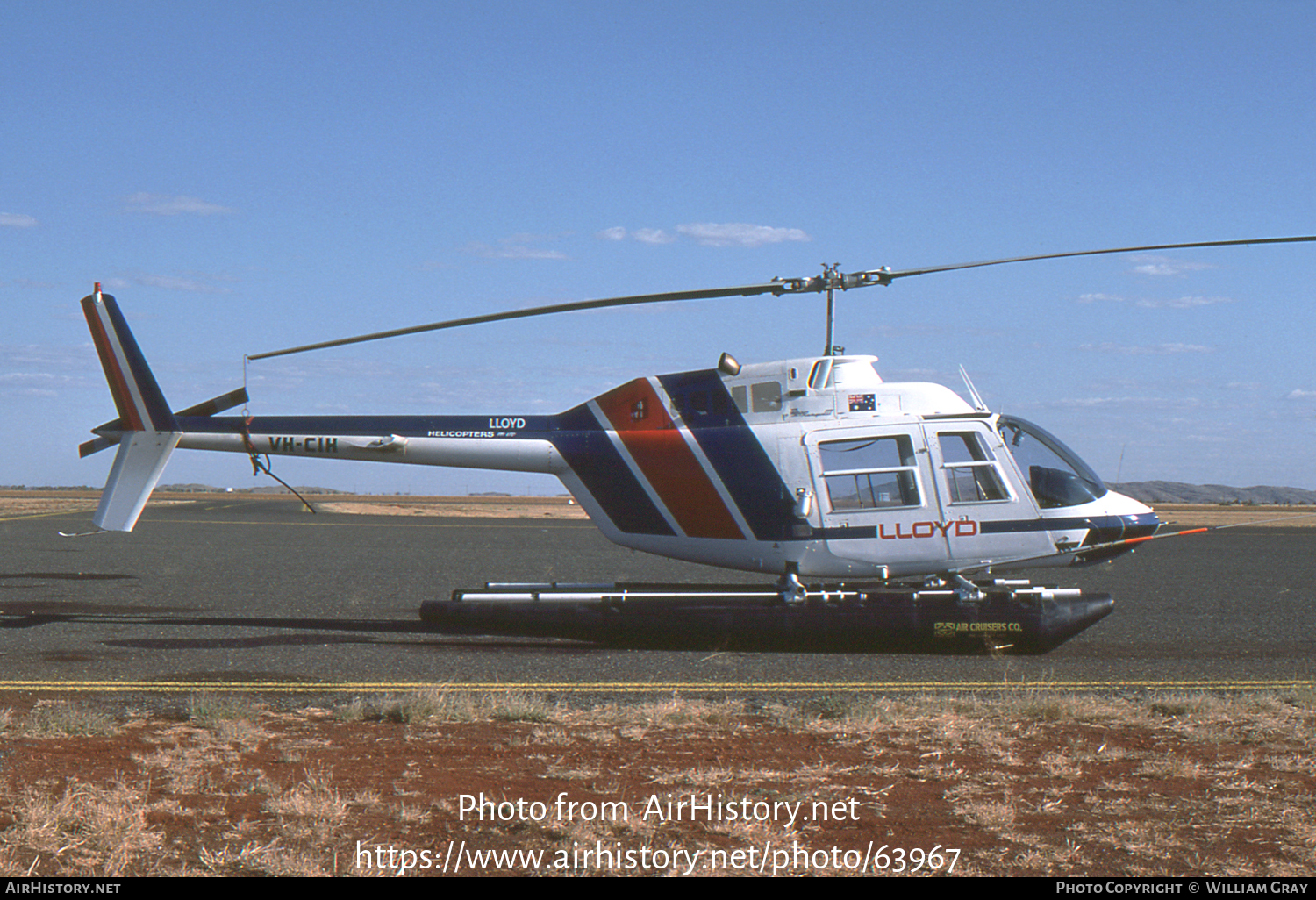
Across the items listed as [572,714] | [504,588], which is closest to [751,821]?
[572,714]

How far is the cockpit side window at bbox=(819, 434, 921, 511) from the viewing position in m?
13.2

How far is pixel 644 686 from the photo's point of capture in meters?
10.9

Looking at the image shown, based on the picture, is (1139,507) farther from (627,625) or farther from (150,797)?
(150,797)

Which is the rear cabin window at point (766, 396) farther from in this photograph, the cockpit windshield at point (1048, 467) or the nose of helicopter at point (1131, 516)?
the nose of helicopter at point (1131, 516)

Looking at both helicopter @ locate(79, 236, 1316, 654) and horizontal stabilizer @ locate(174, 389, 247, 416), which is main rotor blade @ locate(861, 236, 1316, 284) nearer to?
helicopter @ locate(79, 236, 1316, 654)

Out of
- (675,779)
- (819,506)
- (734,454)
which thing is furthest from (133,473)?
(675,779)

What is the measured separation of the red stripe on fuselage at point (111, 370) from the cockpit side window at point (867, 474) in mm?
10371

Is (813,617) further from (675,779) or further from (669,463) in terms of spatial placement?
(675,779)

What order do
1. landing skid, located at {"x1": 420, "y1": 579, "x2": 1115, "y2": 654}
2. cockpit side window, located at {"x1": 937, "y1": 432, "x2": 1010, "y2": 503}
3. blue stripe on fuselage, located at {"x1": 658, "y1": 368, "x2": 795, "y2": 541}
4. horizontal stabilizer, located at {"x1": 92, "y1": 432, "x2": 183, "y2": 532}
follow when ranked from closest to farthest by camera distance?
landing skid, located at {"x1": 420, "y1": 579, "x2": 1115, "y2": 654}, cockpit side window, located at {"x1": 937, "y1": 432, "x2": 1010, "y2": 503}, blue stripe on fuselage, located at {"x1": 658, "y1": 368, "x2": 795, "y2": 541}, horizontal stabilizer, located at {"x1": 92, "y1": 432, "x2": 183, "y2": 532}

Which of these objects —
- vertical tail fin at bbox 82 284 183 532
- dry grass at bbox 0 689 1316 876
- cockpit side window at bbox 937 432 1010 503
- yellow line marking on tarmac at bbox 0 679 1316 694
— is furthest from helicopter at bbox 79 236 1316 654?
vertical tail fin at bbox 82 284 183 532

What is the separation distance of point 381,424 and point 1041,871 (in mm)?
11356

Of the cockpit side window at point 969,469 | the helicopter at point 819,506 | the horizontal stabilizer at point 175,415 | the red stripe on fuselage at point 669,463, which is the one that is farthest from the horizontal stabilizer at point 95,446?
the cockpit side window at point 969,469

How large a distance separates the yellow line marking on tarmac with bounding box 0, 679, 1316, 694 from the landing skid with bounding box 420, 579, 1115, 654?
4.97 feet

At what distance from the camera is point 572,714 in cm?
937
